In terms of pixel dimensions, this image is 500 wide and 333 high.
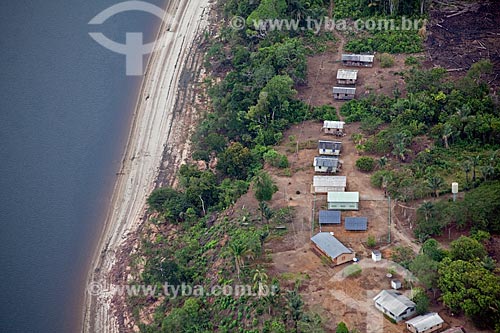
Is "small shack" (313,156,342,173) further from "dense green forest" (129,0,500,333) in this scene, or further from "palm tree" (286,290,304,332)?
"palm tree" (286,290,304,332)

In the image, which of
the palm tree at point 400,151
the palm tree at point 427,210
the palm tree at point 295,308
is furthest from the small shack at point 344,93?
the palm tree at point 295,308

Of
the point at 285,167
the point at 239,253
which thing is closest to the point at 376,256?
the point at 239,253

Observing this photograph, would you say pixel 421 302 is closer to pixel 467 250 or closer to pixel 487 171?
pixel 467 250

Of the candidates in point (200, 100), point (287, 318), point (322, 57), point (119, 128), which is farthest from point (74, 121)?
point (287, 318)

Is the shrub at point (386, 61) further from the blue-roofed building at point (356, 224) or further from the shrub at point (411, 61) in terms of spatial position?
the blue-roofed building at point (356, 224)

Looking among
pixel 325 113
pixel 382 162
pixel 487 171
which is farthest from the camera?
pixel 325 113

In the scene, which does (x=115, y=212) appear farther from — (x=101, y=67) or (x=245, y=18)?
(x=245, y=18)
